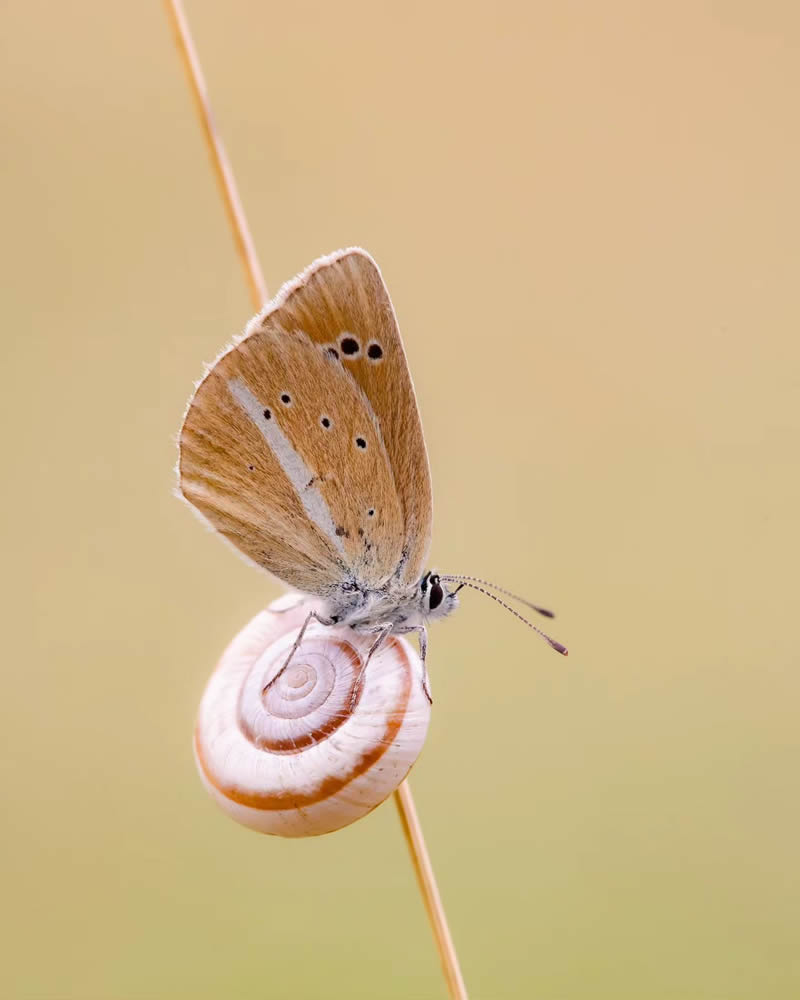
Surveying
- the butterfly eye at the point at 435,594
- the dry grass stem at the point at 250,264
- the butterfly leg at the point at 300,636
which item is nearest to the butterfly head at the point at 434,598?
the butterfly eye at the point at 435,594

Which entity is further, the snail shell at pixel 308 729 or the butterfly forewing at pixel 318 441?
the butterfly forewing at pixel 318 441

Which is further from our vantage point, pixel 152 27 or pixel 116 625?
pixel 152 27

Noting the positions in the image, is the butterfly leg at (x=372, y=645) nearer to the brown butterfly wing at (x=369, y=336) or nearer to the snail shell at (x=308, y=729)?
the snail shell at (x=308, y=729)

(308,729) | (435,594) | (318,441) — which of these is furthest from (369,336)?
(308,729)

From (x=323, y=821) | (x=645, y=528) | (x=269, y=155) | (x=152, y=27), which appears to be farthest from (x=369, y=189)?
(x=323, y=821)

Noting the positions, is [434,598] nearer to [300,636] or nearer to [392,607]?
[392,607]

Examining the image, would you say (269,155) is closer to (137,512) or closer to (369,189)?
(369,189)
